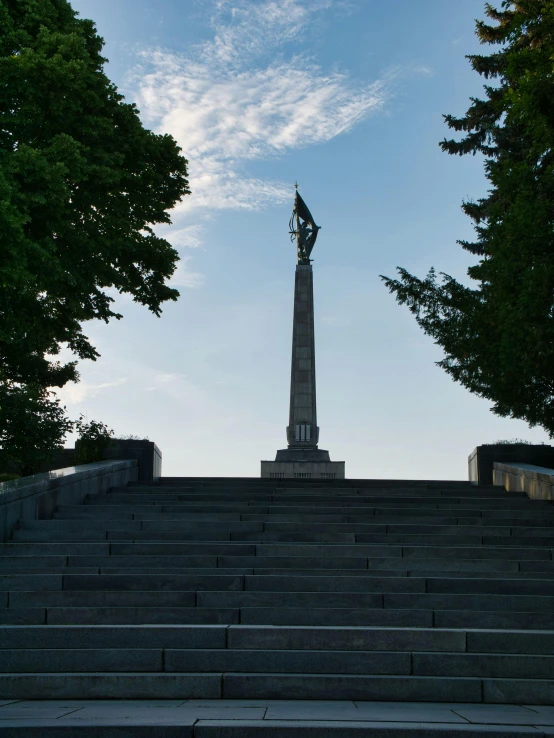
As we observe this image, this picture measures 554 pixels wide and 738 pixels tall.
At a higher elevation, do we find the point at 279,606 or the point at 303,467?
the point at 303,467

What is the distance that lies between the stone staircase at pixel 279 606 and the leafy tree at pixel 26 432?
6738 mm

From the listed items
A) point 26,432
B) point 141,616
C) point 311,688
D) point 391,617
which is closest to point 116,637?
point 141,616

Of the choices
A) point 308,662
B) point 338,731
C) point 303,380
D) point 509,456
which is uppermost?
point 303,380

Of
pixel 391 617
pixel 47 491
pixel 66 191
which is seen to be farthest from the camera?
pixel 66 191

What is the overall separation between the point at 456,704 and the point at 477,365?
44.1 ft

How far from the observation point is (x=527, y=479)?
16312 mm

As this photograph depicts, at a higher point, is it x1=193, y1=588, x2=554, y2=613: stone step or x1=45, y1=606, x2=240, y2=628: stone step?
x1=193, y1=588, x2=554, y2=613: stone step

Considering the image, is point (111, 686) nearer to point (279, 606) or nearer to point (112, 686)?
point (112, 686)

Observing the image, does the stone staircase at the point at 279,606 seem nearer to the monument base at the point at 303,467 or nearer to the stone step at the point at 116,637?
the stone step at the point at 116,637

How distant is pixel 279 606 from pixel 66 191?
10.2 m

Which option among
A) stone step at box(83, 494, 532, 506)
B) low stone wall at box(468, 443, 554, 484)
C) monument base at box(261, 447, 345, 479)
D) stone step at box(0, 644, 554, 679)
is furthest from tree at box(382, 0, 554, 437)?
stone step at box(0, 644, 554, 679)

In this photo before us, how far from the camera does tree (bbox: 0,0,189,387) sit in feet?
52.6

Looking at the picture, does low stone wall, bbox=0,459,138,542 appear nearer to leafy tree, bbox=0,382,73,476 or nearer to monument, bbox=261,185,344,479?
leafy tree, bbox=0,382,73,476

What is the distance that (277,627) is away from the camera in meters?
8.15
